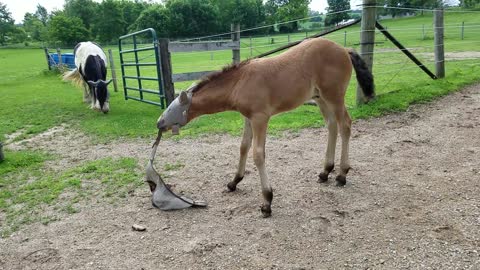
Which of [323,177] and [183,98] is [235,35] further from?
[183,98]

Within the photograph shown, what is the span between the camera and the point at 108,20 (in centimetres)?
6397

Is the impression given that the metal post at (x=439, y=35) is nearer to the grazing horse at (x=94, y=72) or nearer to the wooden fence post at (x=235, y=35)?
the wooden fence post at (x=235, y=35)

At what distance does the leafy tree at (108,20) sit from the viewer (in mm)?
63781

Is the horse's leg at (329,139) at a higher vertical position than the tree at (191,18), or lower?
lower

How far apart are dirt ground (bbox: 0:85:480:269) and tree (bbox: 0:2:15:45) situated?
3184 inches

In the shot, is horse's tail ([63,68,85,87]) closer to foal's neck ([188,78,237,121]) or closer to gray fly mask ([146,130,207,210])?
gray fly mask ([146,130,207,210])

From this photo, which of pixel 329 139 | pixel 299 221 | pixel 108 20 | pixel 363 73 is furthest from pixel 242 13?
pixel 299 221

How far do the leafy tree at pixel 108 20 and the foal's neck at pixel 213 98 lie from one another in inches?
2607

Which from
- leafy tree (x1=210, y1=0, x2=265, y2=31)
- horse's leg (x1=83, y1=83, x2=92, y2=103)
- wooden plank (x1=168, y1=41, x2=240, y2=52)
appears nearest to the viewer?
wooden plank (x1=168, y1=41, x2=240, y2=52)

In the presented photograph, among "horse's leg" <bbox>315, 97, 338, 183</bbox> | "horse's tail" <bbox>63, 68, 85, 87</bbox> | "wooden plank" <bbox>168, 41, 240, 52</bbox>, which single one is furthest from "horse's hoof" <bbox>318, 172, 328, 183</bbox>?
"horse's tail" <bbox>63, 68, 85, 87</bbox>

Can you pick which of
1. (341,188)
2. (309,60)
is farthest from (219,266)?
(309,60)

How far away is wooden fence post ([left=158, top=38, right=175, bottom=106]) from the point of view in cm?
753

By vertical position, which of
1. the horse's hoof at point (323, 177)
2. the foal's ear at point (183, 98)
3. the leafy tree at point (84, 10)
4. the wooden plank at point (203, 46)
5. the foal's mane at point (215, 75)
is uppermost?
the leafy tree at point (84, 10)

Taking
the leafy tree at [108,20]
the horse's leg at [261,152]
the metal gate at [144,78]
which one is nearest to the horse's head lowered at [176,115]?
the horse's leg at [261,152]
